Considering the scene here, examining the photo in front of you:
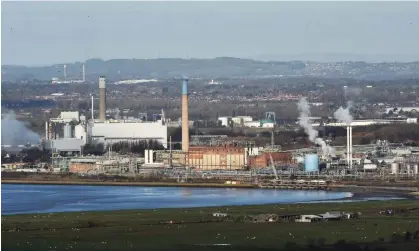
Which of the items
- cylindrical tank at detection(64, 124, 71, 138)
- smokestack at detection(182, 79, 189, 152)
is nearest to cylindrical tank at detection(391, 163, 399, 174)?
smokestack at detection(182, 79, 189, 152)

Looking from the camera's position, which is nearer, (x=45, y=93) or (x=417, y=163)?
(x=417, y=163)

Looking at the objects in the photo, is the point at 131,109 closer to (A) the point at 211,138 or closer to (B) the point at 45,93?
(B) the point at 45,93

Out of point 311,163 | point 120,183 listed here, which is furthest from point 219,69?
point 120,183

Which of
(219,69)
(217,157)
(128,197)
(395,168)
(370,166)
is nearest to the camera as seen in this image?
(128,197)

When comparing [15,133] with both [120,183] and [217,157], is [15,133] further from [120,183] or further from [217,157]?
[120,183]

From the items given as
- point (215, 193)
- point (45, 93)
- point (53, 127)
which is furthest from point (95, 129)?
point (45, 93)
